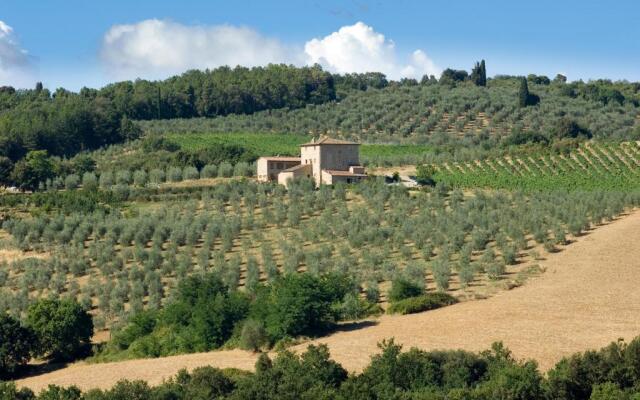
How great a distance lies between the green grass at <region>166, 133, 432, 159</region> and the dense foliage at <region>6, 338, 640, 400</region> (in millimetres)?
55232

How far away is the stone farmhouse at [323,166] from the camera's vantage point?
75.8 meters

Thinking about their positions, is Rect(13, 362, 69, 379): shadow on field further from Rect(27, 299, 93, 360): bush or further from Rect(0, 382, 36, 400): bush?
Rect(0, 382, 36, 400): bush

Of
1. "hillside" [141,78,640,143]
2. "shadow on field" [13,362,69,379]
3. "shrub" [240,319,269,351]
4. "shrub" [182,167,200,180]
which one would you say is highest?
"hillside" [141,78,640,143]

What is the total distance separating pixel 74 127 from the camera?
361 feet

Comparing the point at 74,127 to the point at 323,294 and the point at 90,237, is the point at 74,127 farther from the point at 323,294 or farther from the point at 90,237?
the point at 323,294

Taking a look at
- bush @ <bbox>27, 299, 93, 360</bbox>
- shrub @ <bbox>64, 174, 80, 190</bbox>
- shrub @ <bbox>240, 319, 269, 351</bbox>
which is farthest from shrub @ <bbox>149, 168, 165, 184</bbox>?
shrub @ <bbox>240, 319, 269, 351</bbox>

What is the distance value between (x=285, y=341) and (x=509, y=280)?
11884mm

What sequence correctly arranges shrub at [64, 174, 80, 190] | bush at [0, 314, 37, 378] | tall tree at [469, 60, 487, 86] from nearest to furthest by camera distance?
bush at [0, 314, 37, 378]
shrub at [64, 174, 80, 190]
tall tree at [469, 60, 487, 86]

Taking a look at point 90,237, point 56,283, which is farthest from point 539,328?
point 90,237

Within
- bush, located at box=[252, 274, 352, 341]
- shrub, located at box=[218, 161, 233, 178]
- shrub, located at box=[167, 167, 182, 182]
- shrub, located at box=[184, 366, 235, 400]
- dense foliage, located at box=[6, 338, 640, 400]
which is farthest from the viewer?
shrub, located at box=[167, 167, 182, 182]

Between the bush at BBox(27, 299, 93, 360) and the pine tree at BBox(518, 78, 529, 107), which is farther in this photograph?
the pine tree at BBox(518, 78, 529, 107)

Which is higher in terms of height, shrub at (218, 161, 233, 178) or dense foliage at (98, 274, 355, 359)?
shrub at (218, 161, 233, 178)

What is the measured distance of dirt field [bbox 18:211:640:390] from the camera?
37.6 meters

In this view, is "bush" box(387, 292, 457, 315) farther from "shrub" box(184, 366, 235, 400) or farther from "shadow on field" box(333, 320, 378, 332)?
"shrub" box(184, 366, 235, 400)
